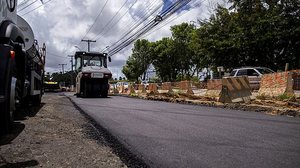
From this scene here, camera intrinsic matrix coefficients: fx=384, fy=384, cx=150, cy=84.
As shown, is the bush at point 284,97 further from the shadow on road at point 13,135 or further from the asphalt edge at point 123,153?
the shadow on road at point 13,135

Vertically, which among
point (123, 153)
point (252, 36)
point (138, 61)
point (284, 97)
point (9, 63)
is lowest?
point (123, 153)

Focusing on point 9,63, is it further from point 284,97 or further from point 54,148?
point 284,97

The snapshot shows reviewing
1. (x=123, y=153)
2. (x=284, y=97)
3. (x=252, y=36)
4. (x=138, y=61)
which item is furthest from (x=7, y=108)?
(x=138, y=61)

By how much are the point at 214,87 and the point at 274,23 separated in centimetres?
1402

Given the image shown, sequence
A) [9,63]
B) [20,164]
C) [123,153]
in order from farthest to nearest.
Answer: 1. [123,153]
2. [9,63]
3. [20,164]

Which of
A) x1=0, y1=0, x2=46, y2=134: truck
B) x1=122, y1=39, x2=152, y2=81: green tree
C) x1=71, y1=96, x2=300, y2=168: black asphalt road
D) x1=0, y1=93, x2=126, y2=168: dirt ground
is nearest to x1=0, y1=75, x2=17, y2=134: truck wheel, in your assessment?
x1=0, y1=0, x2=46, y2=134: truck

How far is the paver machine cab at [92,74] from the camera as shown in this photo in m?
25.5

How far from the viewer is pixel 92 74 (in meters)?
25.3

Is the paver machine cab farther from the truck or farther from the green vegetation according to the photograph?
the truck

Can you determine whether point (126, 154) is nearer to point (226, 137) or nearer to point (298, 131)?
point (226, 137)

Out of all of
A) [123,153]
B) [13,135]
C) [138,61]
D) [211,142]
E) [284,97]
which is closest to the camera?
[123,153]

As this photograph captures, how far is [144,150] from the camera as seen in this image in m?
6.15

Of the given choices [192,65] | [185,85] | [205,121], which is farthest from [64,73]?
[205,121]

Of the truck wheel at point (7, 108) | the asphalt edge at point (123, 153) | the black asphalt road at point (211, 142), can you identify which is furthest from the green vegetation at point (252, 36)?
the truck wheel at point (7, 108)
